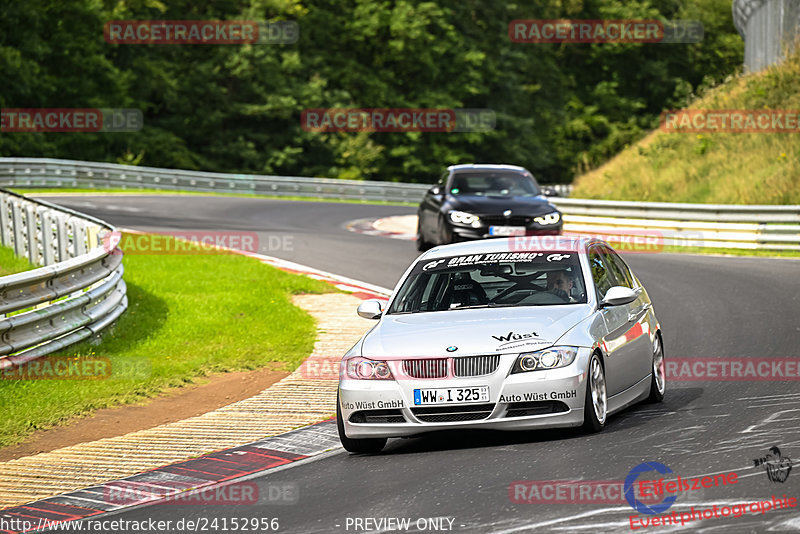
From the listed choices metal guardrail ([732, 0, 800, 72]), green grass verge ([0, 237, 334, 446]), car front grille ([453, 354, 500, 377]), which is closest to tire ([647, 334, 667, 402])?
car front grille ([453, 354, 500, 377])

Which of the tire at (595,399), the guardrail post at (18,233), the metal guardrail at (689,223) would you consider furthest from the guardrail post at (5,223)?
the tire at (595,399)

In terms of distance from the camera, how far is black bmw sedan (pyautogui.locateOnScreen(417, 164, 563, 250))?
20.2 m

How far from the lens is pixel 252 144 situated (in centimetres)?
6138

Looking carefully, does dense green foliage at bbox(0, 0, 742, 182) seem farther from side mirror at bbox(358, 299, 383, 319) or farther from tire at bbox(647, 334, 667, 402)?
tire at bbox(647, 334, 667, 402)

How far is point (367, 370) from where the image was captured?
8.43 m

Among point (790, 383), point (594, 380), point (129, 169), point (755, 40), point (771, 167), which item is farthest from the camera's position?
point (129, 169)

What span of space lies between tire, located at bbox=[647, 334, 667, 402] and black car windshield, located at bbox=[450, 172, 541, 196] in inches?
445

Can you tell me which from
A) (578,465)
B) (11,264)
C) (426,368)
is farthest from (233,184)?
(578,465)

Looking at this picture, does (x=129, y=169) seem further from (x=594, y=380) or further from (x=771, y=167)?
(x=594, y=380)

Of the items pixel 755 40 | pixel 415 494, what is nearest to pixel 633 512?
pixel 415 494

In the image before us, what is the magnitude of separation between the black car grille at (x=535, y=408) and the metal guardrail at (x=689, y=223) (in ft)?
54.9

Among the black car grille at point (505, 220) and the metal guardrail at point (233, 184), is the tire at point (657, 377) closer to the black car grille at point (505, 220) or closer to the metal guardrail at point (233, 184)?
the black car grille at point (505, 220)

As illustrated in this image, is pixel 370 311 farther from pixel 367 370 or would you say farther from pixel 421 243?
pixel 421 243

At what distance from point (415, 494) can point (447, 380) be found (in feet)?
4.17
